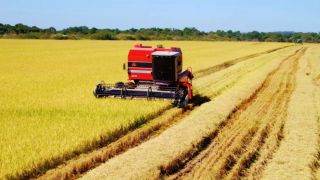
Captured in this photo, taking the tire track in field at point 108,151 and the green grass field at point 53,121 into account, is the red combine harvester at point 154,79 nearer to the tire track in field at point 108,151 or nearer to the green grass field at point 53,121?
the green grass field at point 53,121

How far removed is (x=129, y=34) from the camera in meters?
144

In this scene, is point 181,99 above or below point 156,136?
above

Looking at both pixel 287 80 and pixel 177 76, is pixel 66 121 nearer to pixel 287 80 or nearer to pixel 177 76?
pixel 177 76

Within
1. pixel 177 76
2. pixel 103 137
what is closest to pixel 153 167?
pixel 103 137

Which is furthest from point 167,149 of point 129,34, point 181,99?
point 129,34

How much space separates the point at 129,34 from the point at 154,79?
417 feet

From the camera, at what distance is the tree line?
12759cm

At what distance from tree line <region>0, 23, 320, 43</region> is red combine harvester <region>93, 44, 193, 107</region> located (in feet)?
351

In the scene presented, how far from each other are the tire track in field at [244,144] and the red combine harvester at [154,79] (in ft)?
8.55

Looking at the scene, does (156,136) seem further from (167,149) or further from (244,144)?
(244,144)

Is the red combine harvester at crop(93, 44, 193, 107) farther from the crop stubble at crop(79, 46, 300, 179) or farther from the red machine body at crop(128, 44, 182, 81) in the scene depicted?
the crop stubble at crop(79, 46, 300, 179)

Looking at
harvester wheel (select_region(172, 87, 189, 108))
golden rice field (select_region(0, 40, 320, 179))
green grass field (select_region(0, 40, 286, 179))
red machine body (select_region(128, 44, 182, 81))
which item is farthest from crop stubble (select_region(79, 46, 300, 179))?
red machine body (select_region(128, 44, 182, 81))

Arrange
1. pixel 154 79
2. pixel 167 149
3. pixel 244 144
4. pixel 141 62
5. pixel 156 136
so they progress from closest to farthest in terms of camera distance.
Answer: pixel 167 149 < pixel 244 144 < pixel 156 136 < pixel 154 79 < pixel 141 62

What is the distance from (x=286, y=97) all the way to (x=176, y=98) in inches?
220
